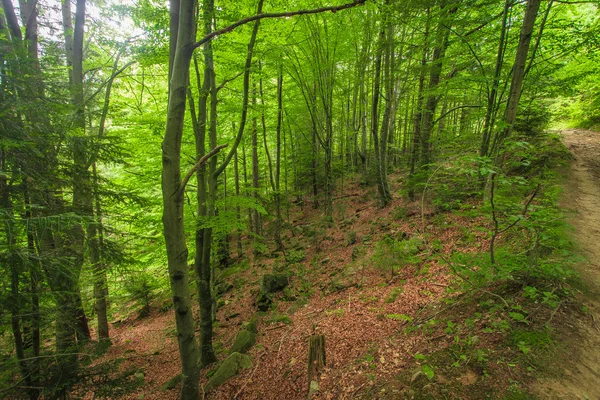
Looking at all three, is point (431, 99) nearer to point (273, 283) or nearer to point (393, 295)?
point (393, 295)

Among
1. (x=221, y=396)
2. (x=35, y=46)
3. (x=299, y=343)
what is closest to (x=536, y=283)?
(x=299, y=343)

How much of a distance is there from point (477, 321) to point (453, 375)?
95 centimetres

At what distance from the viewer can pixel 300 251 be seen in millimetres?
11523

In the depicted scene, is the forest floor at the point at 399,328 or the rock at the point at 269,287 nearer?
the forest floor at the point at 399,328

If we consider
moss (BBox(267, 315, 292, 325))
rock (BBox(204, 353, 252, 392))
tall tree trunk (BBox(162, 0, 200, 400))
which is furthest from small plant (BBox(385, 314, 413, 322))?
tall tree trunk (BBox(162, 0, 200, 400))

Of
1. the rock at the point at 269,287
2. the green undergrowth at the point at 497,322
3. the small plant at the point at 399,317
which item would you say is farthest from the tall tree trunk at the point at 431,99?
the rock at the point at 269,287

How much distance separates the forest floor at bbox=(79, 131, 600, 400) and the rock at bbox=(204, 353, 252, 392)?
0.16m

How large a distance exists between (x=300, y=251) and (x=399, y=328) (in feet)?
24.6

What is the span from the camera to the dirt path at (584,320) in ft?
7.73

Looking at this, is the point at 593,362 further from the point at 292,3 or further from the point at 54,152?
the point at 292,3

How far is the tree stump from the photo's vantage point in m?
4.09

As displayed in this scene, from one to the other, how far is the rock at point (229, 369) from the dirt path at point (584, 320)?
4872 millimetres

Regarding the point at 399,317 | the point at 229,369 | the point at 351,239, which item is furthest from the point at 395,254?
the point at 229,369

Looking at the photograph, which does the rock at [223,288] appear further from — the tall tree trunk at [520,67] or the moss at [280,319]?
the tall tree trunk at [520,67]
